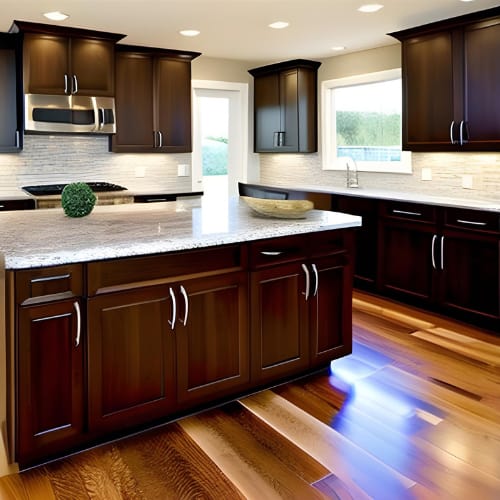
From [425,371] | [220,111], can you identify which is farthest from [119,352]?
[220,111]

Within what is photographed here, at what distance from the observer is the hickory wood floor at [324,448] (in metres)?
2.05

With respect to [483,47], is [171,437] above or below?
below

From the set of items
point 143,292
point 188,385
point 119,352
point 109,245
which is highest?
point 109,245

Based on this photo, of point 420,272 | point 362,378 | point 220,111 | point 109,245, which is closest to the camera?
point 109,245

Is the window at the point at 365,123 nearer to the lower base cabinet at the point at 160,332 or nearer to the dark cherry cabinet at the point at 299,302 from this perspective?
the dark cherry cabinet at the point at 299,302

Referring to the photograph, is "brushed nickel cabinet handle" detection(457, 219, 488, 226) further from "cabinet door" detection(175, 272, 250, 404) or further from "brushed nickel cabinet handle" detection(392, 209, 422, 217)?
"cabinet door" detection(175, 272, 250, 404)

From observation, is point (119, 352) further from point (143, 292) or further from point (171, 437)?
point (171, 437)

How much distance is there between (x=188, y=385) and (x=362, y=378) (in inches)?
43.8

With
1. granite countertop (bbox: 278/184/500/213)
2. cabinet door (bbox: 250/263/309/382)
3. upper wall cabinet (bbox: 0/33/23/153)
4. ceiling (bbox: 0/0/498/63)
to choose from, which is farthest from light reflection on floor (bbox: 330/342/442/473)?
upper wall cabinet (bbox: 0/33/23/153)

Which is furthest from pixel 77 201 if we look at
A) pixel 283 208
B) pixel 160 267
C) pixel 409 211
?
pixel 409 211

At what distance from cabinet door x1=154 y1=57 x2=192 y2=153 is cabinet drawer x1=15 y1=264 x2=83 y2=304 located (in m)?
3.69

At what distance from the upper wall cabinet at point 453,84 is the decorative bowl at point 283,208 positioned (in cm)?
196

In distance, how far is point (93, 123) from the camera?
4961 millimetres

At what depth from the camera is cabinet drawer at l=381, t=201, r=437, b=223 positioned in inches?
169
